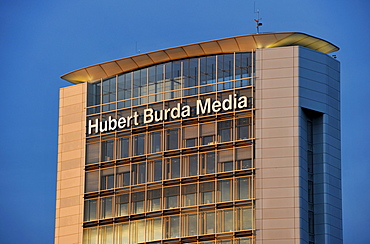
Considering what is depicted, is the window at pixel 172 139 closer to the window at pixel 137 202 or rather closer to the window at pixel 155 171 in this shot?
the window at pixel 155 171

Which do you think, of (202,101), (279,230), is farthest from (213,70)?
(279,230)

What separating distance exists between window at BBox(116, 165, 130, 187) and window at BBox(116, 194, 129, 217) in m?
1.31

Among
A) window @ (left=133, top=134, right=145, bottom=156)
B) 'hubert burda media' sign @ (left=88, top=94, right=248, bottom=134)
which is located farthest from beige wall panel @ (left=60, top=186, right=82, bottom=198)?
window @ (left=133, top=134, right=145, bottom=156)

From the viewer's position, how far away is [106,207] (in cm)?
12750

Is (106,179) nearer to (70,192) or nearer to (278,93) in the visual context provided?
(70,192)

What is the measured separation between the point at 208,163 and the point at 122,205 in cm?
1169

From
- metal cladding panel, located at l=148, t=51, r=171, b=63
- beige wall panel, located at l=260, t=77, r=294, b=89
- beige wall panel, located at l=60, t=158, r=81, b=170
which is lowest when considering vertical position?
beige wall panel, located at l=60, t=158, r=81, b=170

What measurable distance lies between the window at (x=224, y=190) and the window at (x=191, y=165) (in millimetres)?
3446

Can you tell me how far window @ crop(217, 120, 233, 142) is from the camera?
393 feet

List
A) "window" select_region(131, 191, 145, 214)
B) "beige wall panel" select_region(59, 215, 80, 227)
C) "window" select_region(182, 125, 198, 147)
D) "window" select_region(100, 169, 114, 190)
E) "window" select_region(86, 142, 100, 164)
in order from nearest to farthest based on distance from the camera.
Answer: "window" select_region(182, 125, 198, 147)
"window" select_region(131, 191, 145, 214)
"window" select_region(100, 169, 114, 190)
"beige wall panel" select_region(59, 215, 80, 227)
"window" select_region(86, 142, 100, 164)

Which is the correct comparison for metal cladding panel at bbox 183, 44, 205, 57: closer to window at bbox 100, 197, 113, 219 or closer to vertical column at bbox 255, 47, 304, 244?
vertical column at bbox 255, 47, 304, 244

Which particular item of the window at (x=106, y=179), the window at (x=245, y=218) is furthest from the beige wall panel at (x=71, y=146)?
the window at (x=245, y=218)

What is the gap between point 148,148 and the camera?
413 feet

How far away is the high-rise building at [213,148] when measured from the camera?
117 metres
